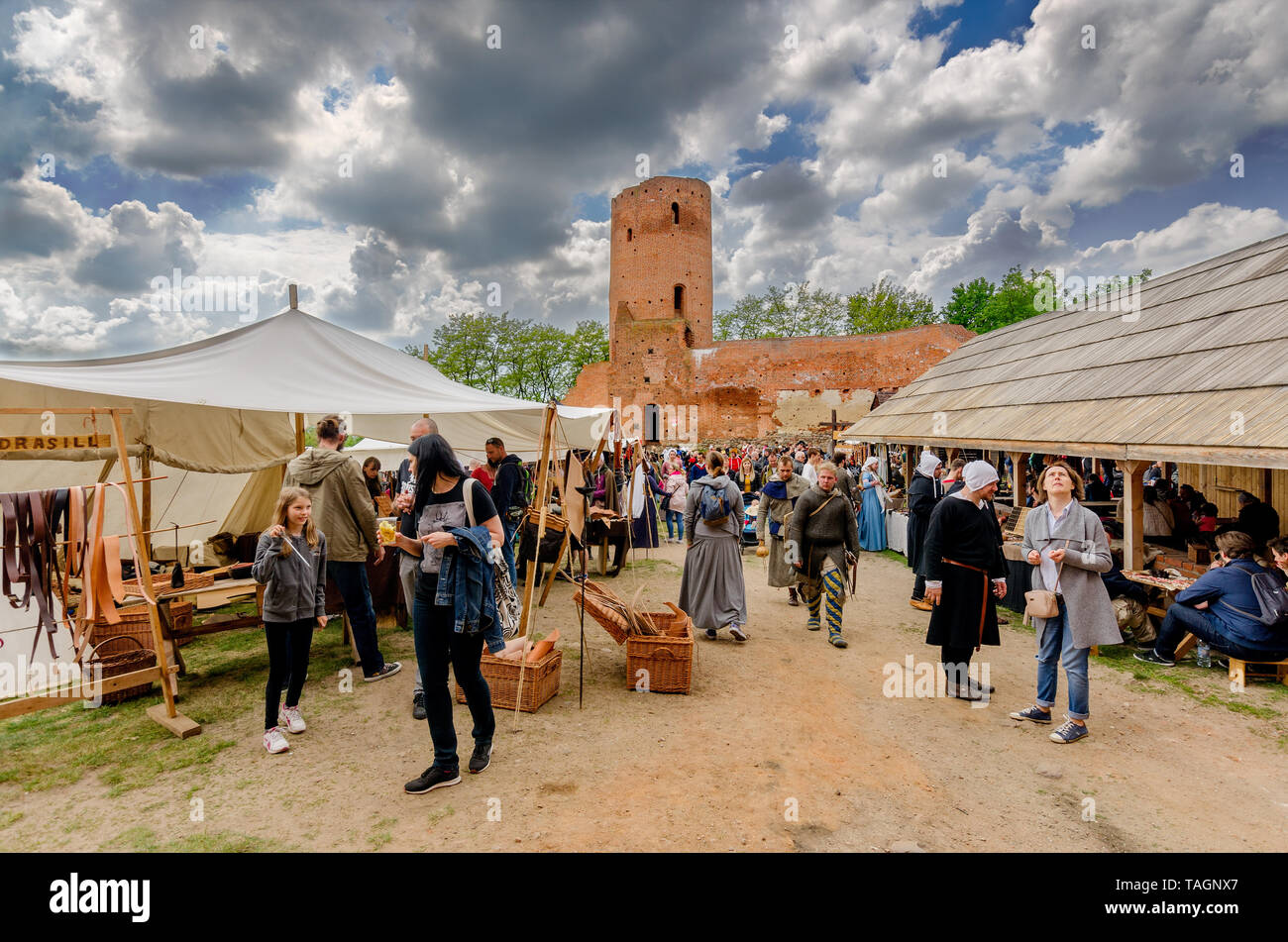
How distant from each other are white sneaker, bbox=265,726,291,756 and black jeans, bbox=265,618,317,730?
39 mm

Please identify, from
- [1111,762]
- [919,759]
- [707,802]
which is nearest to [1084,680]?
[1111,762]

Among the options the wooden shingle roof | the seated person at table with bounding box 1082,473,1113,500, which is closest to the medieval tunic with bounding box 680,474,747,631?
the wooden shingle roof

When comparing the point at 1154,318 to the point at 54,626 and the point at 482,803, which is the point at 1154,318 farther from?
the point at 54,626

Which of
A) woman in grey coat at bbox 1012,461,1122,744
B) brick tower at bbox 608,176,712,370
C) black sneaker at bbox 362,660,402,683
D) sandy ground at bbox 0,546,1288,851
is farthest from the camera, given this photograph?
brick tower at bbox 608,176,712,370

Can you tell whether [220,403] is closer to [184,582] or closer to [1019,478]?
[184,582]

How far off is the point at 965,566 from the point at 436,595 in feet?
12.2

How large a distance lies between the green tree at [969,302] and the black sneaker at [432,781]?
50.3 meters

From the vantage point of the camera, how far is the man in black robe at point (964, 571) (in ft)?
14.9

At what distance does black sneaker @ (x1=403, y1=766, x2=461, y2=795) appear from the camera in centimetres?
326

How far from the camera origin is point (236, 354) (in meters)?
5.22

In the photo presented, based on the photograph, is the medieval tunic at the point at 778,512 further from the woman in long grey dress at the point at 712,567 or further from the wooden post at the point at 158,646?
the wooden post at the point at 158,646

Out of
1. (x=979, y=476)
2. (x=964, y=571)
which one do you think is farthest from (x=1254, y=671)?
(x=979, y=476)

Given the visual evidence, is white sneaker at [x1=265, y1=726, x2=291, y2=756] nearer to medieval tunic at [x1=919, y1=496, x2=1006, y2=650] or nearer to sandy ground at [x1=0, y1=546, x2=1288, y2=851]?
sandy ground at [x1=0, y1=546, x2=1288, y2=851]

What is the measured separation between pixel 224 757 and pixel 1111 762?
17.3 ft
